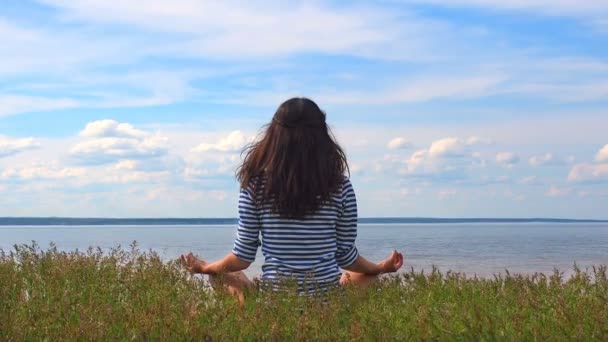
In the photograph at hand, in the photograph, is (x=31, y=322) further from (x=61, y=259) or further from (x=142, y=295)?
(x=61, y=259)

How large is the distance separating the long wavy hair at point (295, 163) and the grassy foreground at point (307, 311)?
787mm

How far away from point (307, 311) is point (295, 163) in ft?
4.40

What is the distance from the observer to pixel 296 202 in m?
6.67

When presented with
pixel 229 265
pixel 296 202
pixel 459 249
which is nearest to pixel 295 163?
pixel 296 202

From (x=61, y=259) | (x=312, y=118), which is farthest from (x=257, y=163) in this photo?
(x=61, y=259)

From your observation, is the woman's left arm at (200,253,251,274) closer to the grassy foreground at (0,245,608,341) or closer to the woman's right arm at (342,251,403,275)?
the grassy foreground at (0,245,608,341)

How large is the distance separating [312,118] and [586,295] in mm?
2619

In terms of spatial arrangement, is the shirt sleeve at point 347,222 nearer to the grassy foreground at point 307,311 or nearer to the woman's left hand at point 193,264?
the grassy foreground at point 307,311

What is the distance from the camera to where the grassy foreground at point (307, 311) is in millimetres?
5345

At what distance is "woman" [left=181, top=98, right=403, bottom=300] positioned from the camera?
6734mm

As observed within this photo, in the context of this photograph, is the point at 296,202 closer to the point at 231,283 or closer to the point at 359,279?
the point at 231,283

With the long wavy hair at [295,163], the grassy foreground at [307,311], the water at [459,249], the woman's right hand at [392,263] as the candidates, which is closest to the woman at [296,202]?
the long wavy hair at [295,163]

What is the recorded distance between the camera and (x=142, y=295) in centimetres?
711

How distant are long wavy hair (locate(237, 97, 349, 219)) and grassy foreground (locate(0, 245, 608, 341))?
787 mm
